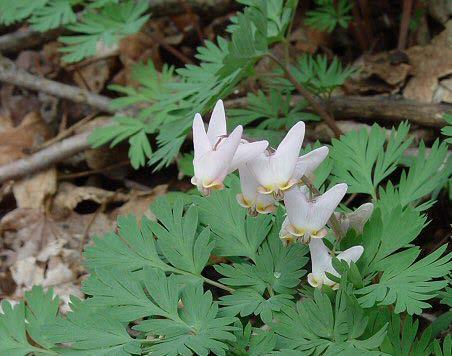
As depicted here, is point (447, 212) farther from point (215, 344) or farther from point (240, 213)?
point (215, 344)

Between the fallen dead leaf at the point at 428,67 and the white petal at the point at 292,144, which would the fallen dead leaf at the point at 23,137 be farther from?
the white petal at the point at 292,144

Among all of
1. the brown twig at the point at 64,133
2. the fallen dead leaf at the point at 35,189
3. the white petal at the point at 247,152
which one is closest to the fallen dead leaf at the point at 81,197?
the fallen dead leaf at the point at 35,189

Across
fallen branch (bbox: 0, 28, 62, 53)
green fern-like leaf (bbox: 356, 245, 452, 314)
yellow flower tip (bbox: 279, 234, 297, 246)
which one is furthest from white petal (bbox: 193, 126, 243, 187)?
fallen branch (bbox: 0, 28, 62, 53)

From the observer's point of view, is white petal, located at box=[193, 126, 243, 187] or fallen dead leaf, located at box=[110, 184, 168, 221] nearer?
white petal, located at box=[193, 126, 243, 187]


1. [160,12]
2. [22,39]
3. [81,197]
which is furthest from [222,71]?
[22,39]

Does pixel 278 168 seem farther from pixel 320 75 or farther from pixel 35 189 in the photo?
pixel 35 189

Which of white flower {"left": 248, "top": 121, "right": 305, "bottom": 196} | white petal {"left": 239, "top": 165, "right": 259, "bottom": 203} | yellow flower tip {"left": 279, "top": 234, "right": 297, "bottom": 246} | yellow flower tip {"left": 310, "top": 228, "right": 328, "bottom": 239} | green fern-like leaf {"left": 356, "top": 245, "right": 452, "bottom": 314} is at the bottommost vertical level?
green fern-like leaf {"left": 356, "top": 245, "right": 452, "bottom": 314}

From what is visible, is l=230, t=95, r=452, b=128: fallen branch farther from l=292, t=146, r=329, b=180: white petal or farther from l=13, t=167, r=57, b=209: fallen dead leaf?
l=292, t=146, r=329, b=180: white petal

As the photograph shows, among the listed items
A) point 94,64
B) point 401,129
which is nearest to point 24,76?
point 94,64
